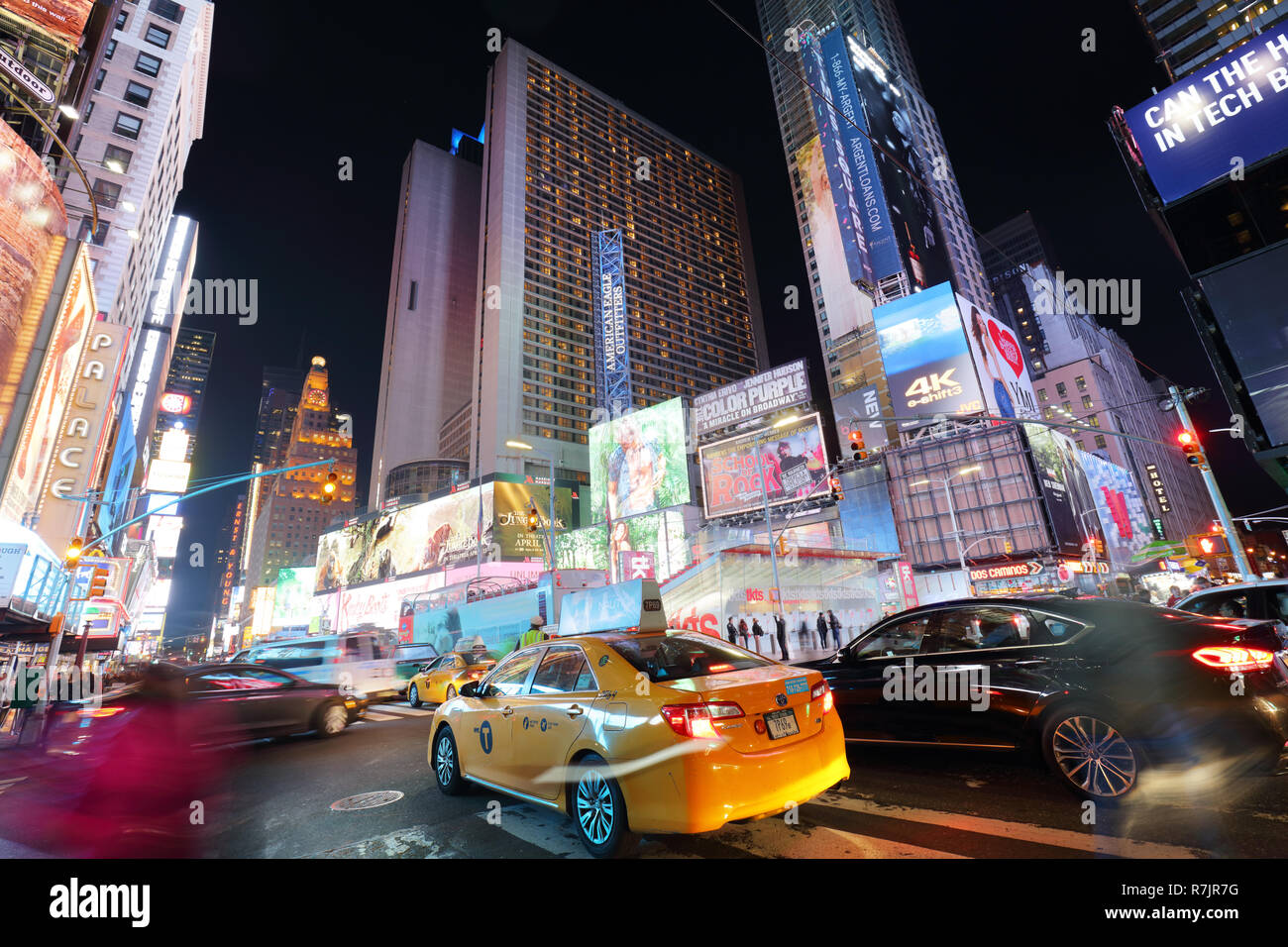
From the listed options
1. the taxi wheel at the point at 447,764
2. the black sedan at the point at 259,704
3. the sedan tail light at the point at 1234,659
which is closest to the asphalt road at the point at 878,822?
the taxi wheel at the point at 447,764

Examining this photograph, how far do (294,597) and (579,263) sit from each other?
2934 inches

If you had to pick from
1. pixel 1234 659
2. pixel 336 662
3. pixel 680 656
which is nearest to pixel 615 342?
pixel 336 662

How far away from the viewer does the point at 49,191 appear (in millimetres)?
23484

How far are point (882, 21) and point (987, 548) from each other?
109134 millimetres

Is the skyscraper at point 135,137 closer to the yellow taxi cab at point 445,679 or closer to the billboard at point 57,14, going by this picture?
the billboard at point 57,14

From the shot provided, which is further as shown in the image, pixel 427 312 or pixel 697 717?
pixel 427 312

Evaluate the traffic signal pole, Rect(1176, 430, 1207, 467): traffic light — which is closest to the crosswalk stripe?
Rect(1176, 430, 1207, 467): traffic light

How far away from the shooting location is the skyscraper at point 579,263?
293ft

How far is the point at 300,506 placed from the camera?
156m

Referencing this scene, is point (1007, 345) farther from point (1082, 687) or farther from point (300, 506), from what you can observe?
point (300, 506)

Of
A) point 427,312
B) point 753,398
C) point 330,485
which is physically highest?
point 427,312

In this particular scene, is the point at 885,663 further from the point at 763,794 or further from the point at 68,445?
the point at 68,445

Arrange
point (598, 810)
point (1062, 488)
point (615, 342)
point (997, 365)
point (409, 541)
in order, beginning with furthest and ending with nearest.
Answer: point (409, 541), point (615, 342), point (997, 365), point (1062, 488), point (598, 810)
